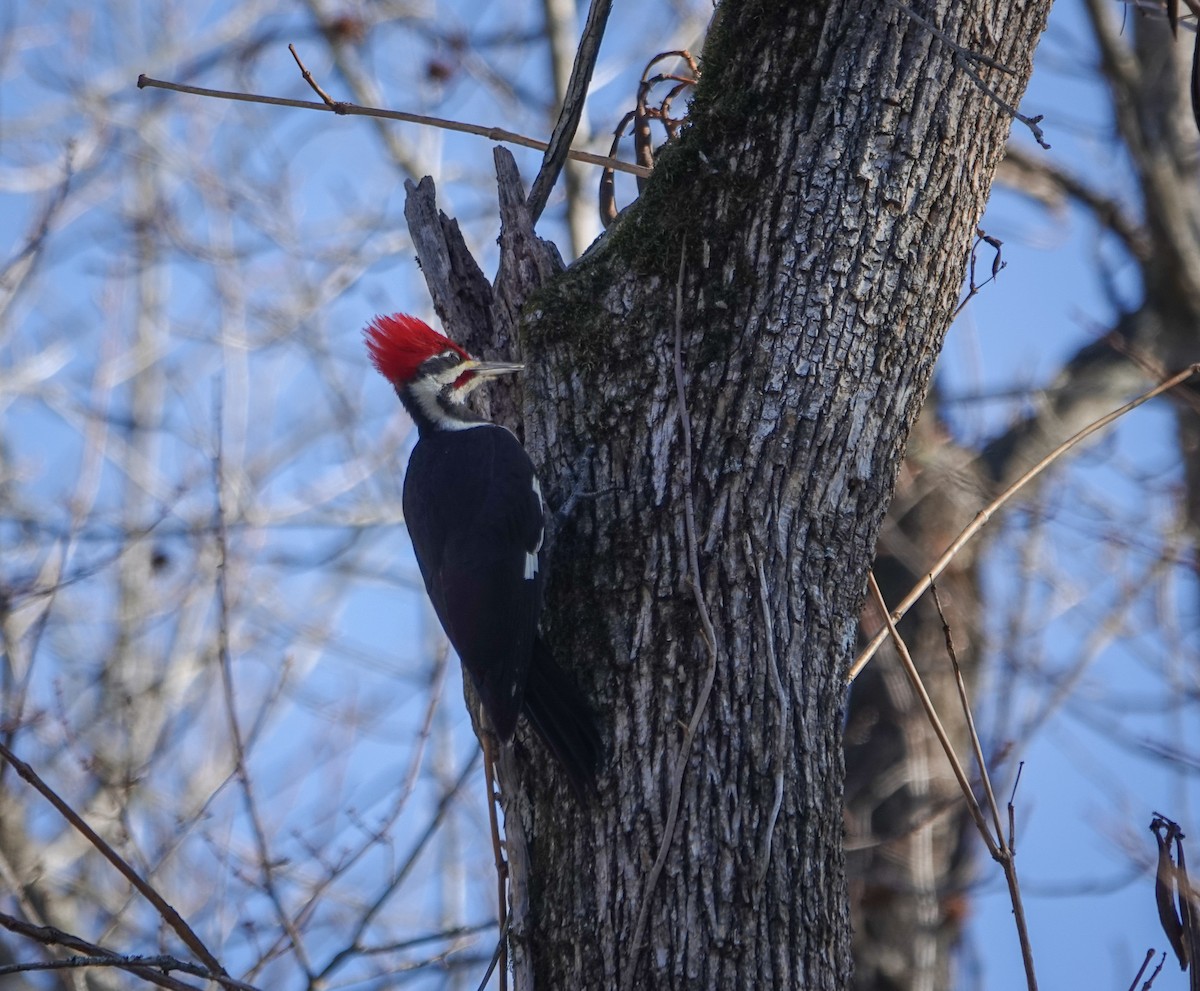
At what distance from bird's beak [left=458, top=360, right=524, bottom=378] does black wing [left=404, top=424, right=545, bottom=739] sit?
0.55 ft

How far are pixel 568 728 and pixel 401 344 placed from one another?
2118 millimetres

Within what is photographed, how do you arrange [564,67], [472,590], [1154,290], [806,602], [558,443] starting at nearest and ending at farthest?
→ [806,602]
[558,443]
[472,590]
[1154,290]
[564,67]

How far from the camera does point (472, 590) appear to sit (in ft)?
11.6

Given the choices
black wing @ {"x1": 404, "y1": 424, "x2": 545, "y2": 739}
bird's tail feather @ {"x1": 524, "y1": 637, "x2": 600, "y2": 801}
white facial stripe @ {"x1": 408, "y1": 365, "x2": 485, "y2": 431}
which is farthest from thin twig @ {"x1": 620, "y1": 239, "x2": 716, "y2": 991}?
white facial stripe @ {"x1": 408, "y1": 365, "x2": 485, "y2": 431}

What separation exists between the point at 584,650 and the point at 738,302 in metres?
0.89

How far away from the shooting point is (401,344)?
4469mm

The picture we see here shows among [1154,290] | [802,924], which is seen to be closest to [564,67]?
[1154,290]

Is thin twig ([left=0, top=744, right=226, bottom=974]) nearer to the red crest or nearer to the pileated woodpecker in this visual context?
the pileated woodpecker

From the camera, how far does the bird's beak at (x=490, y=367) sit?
3.57m

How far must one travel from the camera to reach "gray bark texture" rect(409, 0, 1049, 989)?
260 centimetres

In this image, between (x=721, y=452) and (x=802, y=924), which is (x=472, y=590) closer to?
(x=721, y=452)

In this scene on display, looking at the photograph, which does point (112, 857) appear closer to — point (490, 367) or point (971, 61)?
point (490, 367)

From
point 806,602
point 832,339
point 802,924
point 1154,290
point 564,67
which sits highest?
point 564,67

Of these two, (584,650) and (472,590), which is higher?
(472,590)
